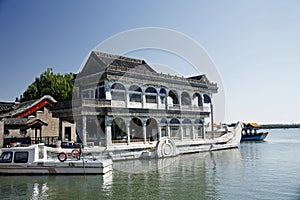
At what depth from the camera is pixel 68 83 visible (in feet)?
101

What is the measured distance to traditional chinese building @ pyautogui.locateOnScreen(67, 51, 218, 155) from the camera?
68.1 ft

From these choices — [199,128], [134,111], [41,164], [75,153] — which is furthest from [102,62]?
[199,128]

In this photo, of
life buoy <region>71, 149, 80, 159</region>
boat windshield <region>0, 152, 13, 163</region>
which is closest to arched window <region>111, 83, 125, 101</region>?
life buoy <region>71, 149, 80, 159</region>

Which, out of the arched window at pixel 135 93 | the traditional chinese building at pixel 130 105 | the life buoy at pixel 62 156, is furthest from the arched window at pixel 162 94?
the life buoy at pixel 62 156

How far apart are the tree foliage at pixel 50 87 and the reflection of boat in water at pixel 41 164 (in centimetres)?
1465

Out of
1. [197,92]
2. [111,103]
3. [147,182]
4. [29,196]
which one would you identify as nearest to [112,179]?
[147,182]

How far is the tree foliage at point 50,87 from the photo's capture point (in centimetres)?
2970

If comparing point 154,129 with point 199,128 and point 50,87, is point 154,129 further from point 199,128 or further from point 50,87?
point 50,87

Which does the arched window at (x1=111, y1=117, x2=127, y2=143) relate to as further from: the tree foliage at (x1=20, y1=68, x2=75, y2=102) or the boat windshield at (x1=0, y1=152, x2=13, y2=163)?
the boat windshield at (x1=0, y1=152, x2=13, y2=163)

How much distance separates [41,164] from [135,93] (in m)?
10.2

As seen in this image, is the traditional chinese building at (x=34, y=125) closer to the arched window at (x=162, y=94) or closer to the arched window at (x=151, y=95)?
the arched window at (x=151, y=95)

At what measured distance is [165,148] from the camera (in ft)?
71.8

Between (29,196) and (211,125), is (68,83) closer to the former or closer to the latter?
(211,125)

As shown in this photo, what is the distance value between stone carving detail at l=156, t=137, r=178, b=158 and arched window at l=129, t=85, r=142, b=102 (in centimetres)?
385
